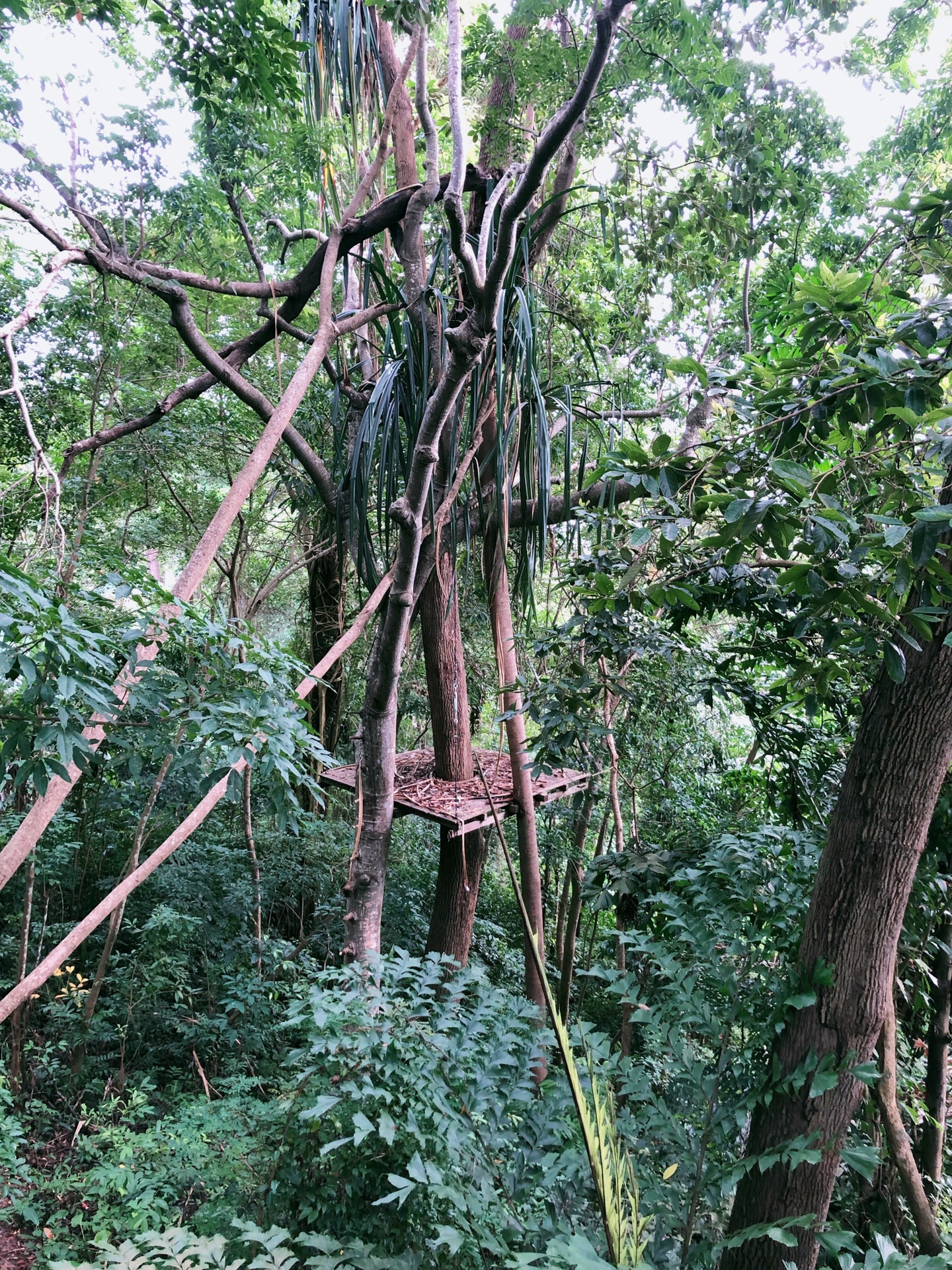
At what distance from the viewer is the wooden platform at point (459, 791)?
2141 mm

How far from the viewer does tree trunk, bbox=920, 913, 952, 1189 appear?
5.20 feet

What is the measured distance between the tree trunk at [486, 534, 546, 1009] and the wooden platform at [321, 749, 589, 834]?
0.23 ft

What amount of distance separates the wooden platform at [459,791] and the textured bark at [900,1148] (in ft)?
2.68

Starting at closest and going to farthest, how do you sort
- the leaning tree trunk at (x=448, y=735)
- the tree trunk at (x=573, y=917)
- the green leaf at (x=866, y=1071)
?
the green leaf at (x=866, y=1071) < the leaning tree trunk at (x=448, y=735) < the tree trunk at (x=573, y=917)

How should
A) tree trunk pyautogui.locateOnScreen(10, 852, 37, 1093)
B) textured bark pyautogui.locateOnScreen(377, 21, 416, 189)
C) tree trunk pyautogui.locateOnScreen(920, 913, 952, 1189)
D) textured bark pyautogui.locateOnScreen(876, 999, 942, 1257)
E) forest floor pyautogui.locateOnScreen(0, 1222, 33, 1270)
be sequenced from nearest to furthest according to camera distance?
textured bark pyautogui.locateOnScreen(876, 999, 942, 1257)
tree trunk pyautogui.locateOnScreen(920, 913, 952, 1189)
forest floor pyautogui.locateOnScreen(0, 1222, 33, 1270)
textured bark pyautogui.locateOnScreen(377, 21, 416, 189)
tree trunk pyautogui.locateOnScreen(10, 852, 37, 1093)

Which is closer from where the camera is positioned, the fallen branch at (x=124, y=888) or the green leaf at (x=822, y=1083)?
the green leaf at (x=822, y=1083)

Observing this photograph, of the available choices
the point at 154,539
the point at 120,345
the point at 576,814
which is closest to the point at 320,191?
the point at 120,345

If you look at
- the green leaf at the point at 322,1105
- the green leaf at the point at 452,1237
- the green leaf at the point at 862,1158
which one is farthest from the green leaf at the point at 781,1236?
the green leaf at the point at 322,1105

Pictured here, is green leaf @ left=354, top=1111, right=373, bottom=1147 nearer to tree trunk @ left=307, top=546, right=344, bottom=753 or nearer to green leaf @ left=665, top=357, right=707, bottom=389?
green leaf @ left=665, top=357, right=707, bottom=389

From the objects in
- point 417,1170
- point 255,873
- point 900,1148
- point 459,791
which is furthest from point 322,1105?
point 255,873

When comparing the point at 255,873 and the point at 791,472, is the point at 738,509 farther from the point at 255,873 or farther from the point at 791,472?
the point at 255,873

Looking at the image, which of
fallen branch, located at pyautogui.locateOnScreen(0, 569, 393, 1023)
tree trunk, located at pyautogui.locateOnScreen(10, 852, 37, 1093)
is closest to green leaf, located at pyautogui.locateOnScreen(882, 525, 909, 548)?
fallen branch, located at pyautogui.locateOnScreen(0, 569, 393, 1023)

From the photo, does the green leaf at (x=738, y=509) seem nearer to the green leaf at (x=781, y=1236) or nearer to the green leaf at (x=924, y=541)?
the green leaf at (x=924, y=541)

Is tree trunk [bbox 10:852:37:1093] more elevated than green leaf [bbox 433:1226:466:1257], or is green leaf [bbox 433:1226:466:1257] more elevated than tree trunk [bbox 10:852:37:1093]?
green leaf [bbox 433:1226:466:1257]
